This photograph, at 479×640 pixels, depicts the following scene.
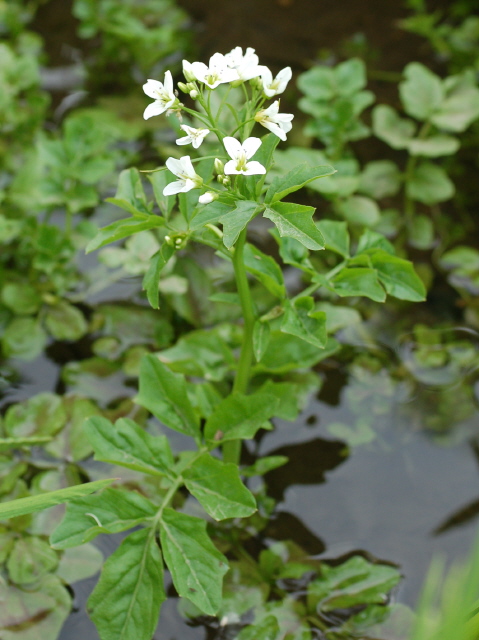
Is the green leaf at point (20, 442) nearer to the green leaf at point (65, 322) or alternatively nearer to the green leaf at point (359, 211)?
the green leaf at point (65, 322)

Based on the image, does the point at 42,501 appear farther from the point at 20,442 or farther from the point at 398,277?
the point at 398,277

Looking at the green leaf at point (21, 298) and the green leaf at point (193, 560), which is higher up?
the green leaf at point (21, 298)

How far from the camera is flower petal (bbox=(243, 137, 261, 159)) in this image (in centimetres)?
104

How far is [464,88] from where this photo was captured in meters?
2.09

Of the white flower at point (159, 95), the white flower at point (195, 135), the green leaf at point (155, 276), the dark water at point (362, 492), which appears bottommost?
the dark water at point (362, 492)

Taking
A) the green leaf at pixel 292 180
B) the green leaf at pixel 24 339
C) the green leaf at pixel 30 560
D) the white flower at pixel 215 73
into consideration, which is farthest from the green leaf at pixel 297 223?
the green leaf at pixel 24 339

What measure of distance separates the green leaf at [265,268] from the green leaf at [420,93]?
1.01 meters

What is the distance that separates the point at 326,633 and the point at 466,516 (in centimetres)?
45

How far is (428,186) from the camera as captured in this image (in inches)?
81.0

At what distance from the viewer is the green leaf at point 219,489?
45.8 inches

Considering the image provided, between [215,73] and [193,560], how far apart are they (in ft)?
2.85

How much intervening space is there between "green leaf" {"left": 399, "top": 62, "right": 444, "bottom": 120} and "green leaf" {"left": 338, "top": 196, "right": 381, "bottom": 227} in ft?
1.17

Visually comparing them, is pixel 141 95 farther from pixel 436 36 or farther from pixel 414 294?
pixel 414 294

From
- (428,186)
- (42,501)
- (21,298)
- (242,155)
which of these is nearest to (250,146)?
(242,155)
